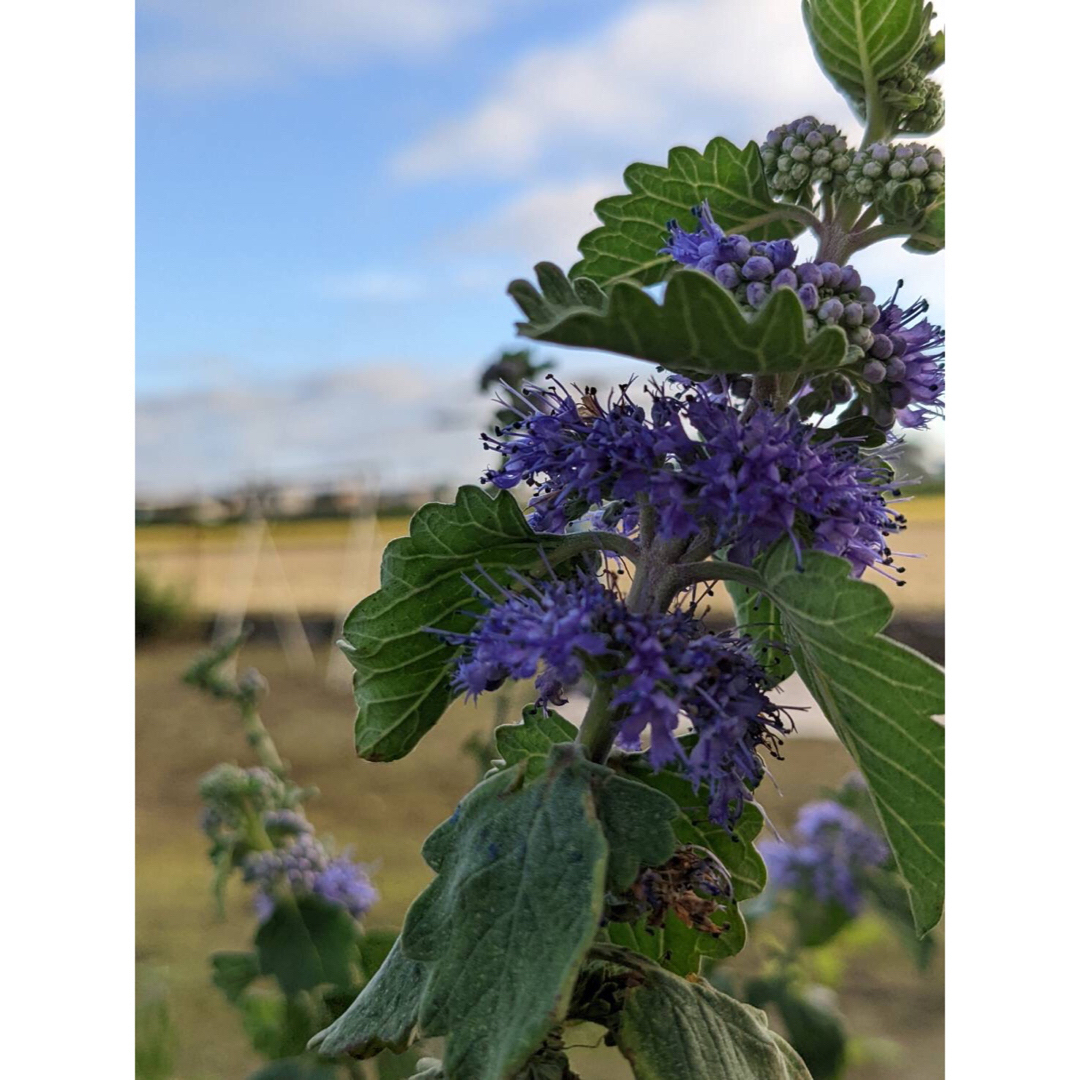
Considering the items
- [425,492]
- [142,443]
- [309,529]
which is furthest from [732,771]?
[142,443]

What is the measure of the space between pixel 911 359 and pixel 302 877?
3.10 ft

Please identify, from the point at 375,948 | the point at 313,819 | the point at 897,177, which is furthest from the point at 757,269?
the point at 313,819

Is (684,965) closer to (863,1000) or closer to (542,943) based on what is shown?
(542,943)

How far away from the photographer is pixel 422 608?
23.4 inches

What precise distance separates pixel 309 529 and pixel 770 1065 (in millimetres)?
5247

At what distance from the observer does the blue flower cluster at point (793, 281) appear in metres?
0.50

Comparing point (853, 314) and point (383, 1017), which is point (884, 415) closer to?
point (853, 314)

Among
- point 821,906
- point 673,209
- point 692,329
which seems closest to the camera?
point 692,329

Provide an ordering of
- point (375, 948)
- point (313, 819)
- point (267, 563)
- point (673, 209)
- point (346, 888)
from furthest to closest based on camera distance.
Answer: point (267, 563)
point (313, 819)
point (346, 888)
point (375, 948)
point (673, 209)

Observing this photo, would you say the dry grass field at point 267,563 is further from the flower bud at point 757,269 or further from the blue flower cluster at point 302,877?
the flower bud at point 757,269

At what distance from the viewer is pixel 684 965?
64cm

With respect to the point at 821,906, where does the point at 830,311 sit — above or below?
above

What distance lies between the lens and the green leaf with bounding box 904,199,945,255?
1.91 feet

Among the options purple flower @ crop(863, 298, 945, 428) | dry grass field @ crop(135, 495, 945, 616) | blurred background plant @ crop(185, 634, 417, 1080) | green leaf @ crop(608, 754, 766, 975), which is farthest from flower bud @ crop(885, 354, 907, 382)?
dry grass field @ crop(135, 495, 945, 616)
